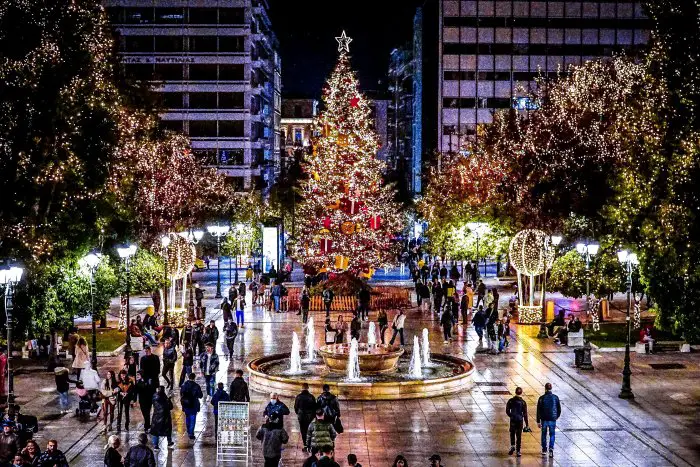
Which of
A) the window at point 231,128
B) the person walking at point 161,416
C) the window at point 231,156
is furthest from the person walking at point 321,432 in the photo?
the window at point 231,128

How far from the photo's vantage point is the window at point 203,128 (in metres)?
101

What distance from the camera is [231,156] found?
10112 centimetres

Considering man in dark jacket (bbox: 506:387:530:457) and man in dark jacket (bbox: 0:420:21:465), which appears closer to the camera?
man in dark jacket (bbox: 0:420:21:465)

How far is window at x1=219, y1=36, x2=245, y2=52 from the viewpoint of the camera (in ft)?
330

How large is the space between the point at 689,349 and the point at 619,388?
7525 millimetres

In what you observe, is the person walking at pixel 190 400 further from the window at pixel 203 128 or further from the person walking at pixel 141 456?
the window at pixel 203 128

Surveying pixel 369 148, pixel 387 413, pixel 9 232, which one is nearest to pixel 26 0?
pixel 9 232

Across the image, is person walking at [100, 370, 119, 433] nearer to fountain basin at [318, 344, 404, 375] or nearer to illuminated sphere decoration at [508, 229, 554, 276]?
Answer: fountain basin at [318, 344, 404, 375]

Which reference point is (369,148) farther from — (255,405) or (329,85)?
(255,405)

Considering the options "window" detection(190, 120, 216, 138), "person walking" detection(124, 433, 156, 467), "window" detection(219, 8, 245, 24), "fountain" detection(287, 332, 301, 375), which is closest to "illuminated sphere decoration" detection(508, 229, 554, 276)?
"fountain" detection(287, 332, 301, 375)

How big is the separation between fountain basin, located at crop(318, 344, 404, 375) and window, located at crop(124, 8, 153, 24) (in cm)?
7332

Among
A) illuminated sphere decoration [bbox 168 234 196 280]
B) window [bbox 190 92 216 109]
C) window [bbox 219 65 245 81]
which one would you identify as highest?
window [bbox 219 65 245 81]

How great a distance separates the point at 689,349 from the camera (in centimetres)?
3656

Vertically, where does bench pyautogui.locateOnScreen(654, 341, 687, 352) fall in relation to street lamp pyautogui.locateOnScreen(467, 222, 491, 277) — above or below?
below
